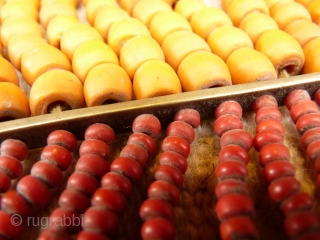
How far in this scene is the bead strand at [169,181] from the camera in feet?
1.77

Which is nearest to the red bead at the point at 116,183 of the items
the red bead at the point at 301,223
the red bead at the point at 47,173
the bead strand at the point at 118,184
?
the bead strand at the point at 118,184

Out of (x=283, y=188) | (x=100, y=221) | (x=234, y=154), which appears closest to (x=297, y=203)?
(x=283, y=188)

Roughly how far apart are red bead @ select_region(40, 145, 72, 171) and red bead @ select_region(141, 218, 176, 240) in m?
0.24

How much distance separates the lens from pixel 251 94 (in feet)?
2.47

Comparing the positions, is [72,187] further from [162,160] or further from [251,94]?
[251,94]

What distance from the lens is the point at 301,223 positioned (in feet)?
1.70

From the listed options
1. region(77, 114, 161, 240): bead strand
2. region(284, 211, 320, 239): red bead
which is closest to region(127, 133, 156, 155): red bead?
region(77, 114, 161, 240): bead strand

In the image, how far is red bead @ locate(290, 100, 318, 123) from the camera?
716 millimetres

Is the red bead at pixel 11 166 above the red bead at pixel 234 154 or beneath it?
beneath

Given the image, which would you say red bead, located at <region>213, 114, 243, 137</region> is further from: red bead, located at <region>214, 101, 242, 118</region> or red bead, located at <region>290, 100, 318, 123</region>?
red bead, located at <region>290, 100, 318, 123</region>

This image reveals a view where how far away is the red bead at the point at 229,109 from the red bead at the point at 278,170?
0.16 metres

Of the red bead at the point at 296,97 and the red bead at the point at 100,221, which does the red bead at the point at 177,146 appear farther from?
the red bead at the point at 296,97

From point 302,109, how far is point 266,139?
14 centimetres

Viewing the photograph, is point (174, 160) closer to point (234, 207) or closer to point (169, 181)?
point (169, 181)
